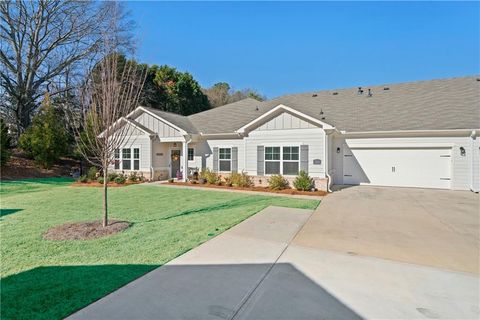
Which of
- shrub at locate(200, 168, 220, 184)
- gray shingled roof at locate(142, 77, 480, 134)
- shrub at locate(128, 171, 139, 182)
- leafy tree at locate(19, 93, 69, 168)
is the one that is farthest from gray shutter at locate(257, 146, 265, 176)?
leafy tree at locate(19, 93, 69, 168)

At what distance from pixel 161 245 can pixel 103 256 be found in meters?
0.99

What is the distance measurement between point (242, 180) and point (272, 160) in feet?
6.44

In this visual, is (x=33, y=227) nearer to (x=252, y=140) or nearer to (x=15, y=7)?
(x=252, y=140)

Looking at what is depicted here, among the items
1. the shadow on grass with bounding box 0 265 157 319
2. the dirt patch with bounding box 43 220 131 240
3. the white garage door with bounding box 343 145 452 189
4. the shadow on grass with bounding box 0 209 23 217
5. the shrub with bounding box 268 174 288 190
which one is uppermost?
the white garage door with bounding box 343 145 452 189

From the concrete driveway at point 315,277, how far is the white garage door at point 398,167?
7241 mm

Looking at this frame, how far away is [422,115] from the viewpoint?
13.6 metres

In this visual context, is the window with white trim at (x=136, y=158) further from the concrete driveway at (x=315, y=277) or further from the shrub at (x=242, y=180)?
the concrete driveway at (x=315, y=277)

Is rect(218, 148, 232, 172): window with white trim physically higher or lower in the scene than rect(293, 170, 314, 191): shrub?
higher

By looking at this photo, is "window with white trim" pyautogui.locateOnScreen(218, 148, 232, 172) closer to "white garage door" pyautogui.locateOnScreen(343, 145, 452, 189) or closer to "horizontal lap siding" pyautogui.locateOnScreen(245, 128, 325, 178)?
"horizontal lap siding" pyautogui.locateOnScreen(245, 128, 325, 178)

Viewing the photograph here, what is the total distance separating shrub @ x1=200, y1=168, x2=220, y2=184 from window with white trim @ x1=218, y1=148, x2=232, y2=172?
2.36 ft

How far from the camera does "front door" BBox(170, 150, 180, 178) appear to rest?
17547 millimetres

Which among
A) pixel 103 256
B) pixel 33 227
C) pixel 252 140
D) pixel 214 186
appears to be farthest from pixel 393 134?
pixel 33 227

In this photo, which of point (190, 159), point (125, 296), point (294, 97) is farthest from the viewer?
point (294, 97)

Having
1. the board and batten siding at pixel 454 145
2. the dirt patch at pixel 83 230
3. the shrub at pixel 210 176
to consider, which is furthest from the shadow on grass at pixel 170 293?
the board and batten siding at pixel 454 145
